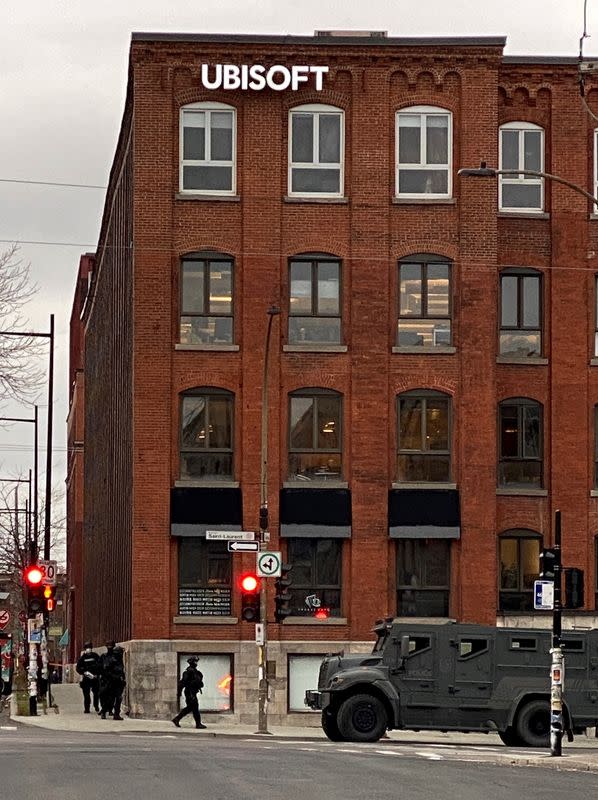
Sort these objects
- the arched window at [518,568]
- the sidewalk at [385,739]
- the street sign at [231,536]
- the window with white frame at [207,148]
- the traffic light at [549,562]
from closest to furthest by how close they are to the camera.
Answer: the sidewalk at [385,739] < the traffic light at [549,562] < the street sign at [231,536] < the window with white frame at [207,148] < the arched window at [518,568]

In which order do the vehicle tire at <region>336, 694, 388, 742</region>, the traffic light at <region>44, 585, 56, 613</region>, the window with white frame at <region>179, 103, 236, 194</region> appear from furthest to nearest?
1. the window with white frame at <region>179, 103, 236, 194</region>
2. the traffic light at <region>44, 585, 56, 613</region>
3. the vehicle tire at <region>336, 694, 388, 742</region>

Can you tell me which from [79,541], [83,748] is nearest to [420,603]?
[83,748]

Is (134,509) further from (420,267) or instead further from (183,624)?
(420,267)

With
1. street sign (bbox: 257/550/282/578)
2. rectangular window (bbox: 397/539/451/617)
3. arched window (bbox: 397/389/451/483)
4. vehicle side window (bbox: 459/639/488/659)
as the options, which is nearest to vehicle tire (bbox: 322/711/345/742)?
vehicle side window (bbox: 459/639/488/659)

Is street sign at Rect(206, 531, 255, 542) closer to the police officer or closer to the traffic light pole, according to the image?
the police officer

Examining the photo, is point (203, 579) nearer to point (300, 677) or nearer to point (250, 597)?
point (300, 677)

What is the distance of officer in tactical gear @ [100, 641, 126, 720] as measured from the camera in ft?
143

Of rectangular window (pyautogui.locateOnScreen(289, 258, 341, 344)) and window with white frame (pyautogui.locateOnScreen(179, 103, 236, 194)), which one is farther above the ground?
window with white frame (pyautogui.locateOnScreen(179, 103, 236, 194))

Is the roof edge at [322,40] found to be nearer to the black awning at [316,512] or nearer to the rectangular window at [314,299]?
the rectangular window at [314,299]

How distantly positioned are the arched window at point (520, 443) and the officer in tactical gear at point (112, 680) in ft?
38.8

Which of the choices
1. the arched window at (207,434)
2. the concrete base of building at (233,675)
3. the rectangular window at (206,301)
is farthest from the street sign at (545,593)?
the rectangular window at (206,301)

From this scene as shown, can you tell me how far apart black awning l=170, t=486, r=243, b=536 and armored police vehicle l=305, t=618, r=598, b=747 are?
10.7 meters

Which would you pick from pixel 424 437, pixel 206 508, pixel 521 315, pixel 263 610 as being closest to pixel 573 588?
pixel 263 610

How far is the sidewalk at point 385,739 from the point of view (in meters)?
28.9
